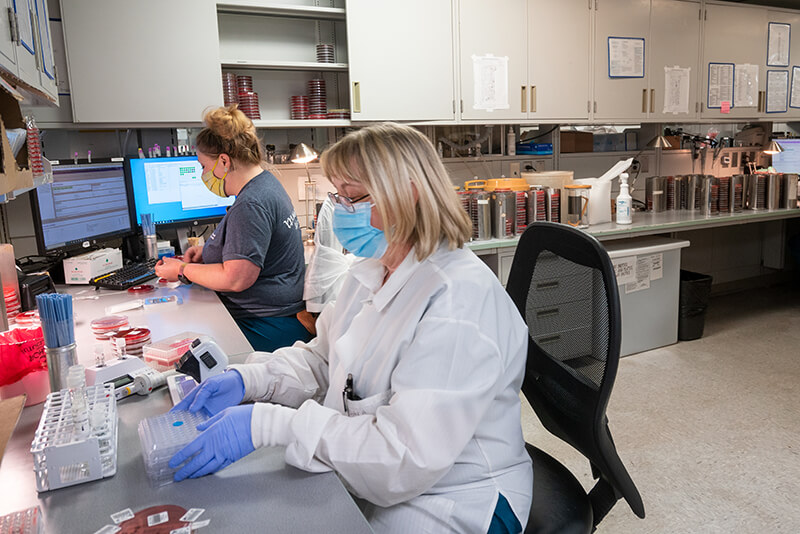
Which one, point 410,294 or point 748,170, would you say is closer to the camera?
point 410,294

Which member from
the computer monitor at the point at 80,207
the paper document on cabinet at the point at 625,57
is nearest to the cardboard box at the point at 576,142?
the paper document on cabinet at the point at 625,57

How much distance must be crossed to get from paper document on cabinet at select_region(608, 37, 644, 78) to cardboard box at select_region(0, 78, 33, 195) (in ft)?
11.4

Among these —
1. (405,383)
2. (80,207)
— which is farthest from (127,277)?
(405,383)

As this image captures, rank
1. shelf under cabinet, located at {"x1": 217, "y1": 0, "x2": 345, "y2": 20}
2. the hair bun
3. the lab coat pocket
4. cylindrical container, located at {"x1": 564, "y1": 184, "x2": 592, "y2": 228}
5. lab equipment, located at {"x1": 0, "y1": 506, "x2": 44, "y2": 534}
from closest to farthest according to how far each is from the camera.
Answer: lab equipment, located at {"x1": 0, "y1": 506, "x2": 44, "y2": 534} < the lab coat pocket < the hair bun < shelf under cabinet, located at {"x1": 217, "y1": 0, "x2": 345, "y2": 20} < cylindrical container, located at {"x1": 564, "y1": 184, "x2": 592, "y2": 228}

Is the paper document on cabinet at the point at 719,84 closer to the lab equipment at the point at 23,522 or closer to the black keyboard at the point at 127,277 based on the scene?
the black keyboard at the point at 127,277

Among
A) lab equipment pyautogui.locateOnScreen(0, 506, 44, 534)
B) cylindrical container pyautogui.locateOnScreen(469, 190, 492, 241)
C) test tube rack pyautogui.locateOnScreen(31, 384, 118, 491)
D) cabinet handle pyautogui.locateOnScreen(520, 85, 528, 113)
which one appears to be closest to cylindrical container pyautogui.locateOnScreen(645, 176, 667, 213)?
cabinet handle pyautogui.locateOnScreen(520, 85, 528, 113)

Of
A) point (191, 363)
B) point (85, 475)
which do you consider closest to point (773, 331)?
point (191, 363)

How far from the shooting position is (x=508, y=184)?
3.36 meters

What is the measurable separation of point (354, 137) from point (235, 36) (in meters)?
2.38

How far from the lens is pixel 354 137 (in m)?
1.19

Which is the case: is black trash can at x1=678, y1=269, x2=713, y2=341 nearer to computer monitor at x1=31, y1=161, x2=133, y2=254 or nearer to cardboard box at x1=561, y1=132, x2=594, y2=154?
cardboard box at x1=561, y1=132, x2=594, y2=154

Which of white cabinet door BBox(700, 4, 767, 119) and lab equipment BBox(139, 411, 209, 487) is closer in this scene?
lab equipment BBox(139, 411, 209, 487)

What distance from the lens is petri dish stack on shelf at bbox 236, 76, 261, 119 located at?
306cm

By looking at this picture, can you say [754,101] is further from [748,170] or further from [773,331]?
[773,331]
